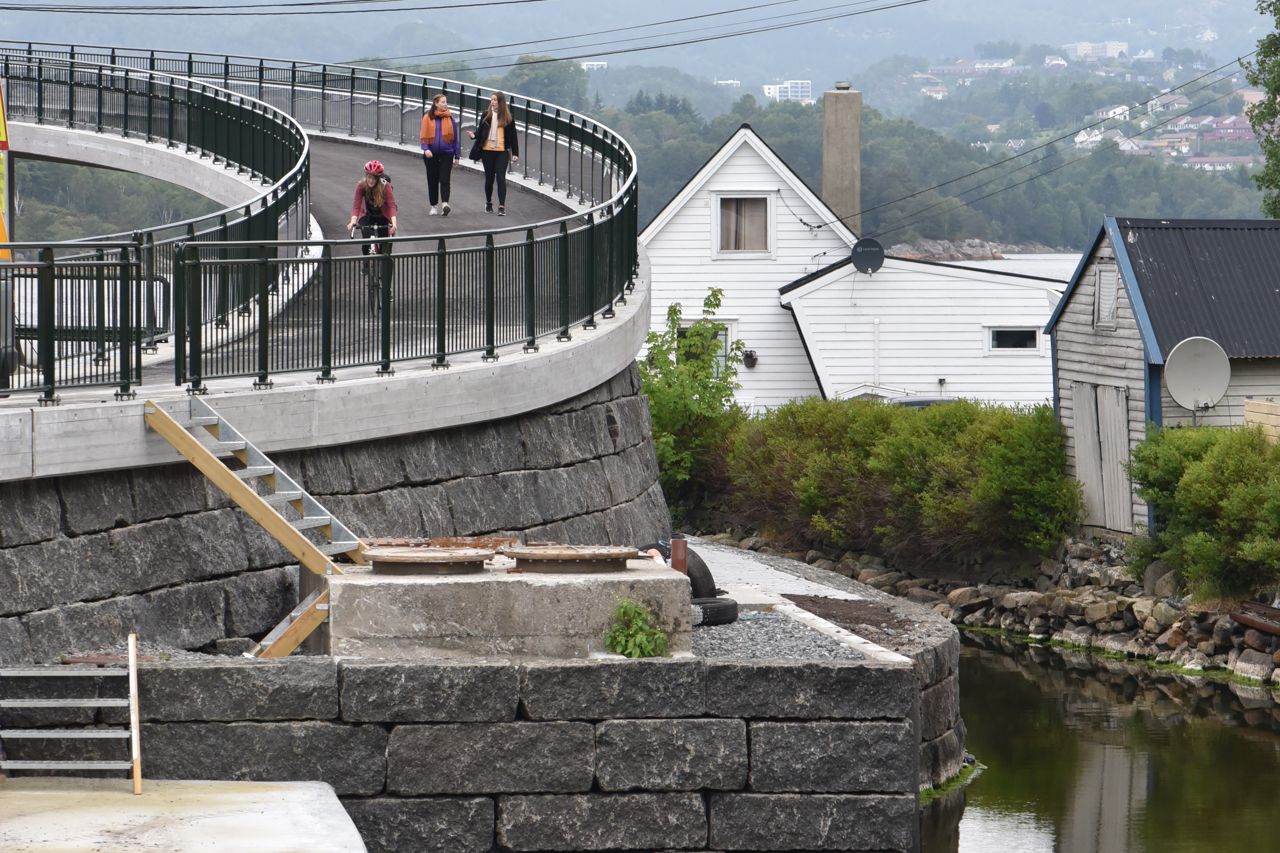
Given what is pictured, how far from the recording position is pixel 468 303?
17.5 meters

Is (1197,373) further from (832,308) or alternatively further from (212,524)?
(832,308)

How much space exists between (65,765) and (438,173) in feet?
55.9

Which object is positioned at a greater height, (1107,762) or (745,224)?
(745,224)

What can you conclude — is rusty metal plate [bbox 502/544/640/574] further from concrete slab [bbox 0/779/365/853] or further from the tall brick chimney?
the tall brick chimney

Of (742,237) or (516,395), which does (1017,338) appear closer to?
(742,237)

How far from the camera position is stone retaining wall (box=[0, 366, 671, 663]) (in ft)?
42.3

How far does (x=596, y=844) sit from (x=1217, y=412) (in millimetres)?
17502

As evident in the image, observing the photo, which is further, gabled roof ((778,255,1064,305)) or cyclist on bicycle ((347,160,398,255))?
gabled roof ((778,255,1064,305))

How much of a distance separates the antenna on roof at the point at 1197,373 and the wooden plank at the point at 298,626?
16633mm

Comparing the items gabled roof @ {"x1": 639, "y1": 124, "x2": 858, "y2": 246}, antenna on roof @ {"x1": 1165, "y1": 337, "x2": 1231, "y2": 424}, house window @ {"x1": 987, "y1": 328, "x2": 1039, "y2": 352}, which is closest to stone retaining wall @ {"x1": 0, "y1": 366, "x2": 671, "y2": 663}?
antenna on roof @ {"x1": 1165, "y1": 337, "x2": 1231, "y2": 424}

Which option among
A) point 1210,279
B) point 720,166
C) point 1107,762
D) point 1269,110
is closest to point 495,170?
point 1210,279

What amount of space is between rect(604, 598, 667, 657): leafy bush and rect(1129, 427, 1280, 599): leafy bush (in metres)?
13.6

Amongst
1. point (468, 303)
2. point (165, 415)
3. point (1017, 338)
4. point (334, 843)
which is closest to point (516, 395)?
point (468, 303)

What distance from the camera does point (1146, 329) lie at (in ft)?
91.8
